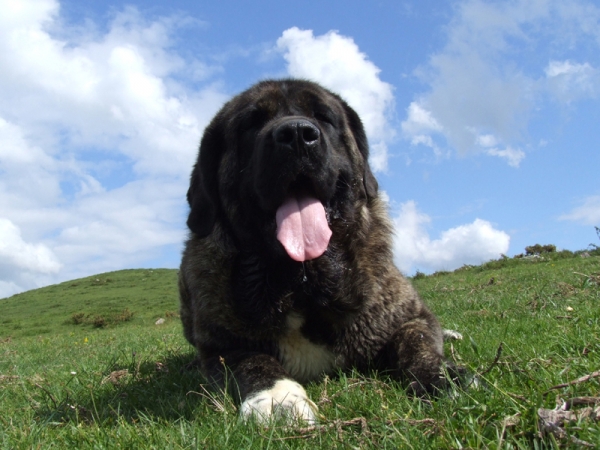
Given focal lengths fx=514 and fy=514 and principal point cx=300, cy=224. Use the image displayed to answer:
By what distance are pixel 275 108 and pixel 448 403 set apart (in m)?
2.23

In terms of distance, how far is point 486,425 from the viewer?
5.81ft

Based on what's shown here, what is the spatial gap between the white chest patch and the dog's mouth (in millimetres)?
425

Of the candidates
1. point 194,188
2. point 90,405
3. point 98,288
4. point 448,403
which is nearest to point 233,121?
point 194,188

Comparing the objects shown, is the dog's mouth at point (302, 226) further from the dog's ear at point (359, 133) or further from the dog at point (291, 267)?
the dog's ear at point (359, 133)

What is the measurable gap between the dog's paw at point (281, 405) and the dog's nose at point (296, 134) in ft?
4.30

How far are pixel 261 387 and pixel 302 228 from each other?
3.07 feet

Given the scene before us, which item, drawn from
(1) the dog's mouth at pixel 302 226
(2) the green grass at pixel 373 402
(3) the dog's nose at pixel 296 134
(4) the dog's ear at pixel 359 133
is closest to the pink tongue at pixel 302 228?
(1) the dog's mouth at pixel 302 226

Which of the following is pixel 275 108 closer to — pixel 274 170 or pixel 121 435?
pixel 274 170

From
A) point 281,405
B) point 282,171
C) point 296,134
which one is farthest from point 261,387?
point 296,134

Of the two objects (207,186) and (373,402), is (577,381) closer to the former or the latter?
(373,402)

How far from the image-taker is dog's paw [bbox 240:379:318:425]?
218cm

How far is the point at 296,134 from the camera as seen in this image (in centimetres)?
292

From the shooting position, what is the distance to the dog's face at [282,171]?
3000mm

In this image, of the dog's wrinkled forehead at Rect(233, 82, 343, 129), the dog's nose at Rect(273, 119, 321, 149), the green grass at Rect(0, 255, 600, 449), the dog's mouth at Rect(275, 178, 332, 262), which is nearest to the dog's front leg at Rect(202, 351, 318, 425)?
the green grass at Rect(0, 255, 600, 449)
